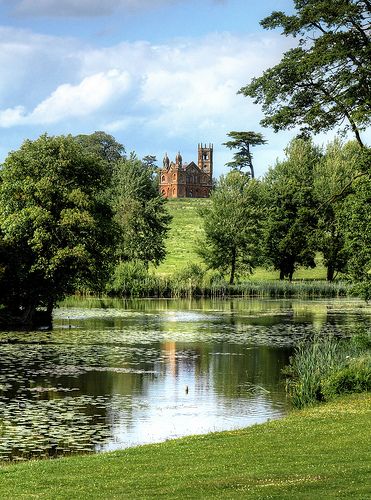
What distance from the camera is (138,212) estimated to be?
95000mm

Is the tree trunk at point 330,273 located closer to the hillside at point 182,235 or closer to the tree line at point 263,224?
the tree line at point 263,224

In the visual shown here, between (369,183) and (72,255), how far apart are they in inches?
747

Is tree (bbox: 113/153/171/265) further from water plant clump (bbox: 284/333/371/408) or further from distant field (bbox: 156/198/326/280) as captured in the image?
water plant clump (bbox: 284/333/371/408)

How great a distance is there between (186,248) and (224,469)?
97.4m

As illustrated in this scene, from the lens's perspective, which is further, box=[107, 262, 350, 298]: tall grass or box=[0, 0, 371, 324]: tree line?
box=[107, 262, 350, 298]: tall grass

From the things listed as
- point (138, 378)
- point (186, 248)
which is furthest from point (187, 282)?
point (138, 378)

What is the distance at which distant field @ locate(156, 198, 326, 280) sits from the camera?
97.7m

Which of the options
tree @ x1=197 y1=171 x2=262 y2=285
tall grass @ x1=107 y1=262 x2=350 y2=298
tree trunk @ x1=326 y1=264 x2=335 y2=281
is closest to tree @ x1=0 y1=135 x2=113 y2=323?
tall grass @ x1=107 y1=262 x2=350 y2=298

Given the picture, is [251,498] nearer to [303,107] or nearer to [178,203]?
[303,107]

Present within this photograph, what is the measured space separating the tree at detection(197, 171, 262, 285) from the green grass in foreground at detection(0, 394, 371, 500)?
72.8 meters

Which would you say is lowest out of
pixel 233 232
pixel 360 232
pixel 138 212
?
pixel 360 232

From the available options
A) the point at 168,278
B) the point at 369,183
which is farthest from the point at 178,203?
the point at 369,183

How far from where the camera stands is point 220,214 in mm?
92312

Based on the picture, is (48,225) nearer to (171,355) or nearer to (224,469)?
(171,355)
